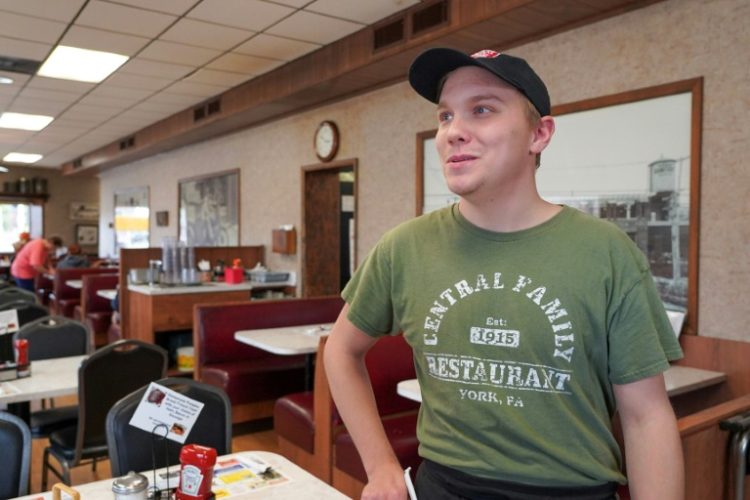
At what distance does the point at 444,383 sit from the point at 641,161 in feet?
9.35

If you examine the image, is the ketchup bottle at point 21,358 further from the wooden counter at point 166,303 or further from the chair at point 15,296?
the chair at point 15,296

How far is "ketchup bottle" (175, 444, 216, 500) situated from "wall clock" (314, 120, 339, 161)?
4786mm

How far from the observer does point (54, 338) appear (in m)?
3.86

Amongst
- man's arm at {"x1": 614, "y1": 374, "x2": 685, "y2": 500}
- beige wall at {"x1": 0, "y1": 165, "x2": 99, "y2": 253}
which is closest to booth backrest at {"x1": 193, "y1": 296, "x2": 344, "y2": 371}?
man's arm at {"x1": 614, "y1": 374, "x2": 685, "y2": 500}

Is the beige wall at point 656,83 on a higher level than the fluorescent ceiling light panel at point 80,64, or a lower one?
lower

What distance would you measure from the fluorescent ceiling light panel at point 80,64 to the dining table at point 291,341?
294cm

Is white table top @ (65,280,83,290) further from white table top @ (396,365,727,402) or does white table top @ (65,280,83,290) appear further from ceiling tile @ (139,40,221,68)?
white table top @ (396,365,727,402)

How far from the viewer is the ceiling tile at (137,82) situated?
20.0 feet

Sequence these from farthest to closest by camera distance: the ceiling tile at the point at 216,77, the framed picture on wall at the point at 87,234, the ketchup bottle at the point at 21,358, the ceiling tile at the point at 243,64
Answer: the framed picture on wall at the point at 87,234, the ceiling tile at the point at 216,77, the ceiling tile at the point at 243,64, the ketchup bottle at the point at 21,358

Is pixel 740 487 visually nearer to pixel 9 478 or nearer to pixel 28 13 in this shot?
pixel 9 478

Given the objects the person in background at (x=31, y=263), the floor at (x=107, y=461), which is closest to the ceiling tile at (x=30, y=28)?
the floor at (x=107, y=461)

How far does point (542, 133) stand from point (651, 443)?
1.82 ft

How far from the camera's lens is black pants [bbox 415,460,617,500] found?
103cm

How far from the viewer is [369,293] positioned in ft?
4.08
